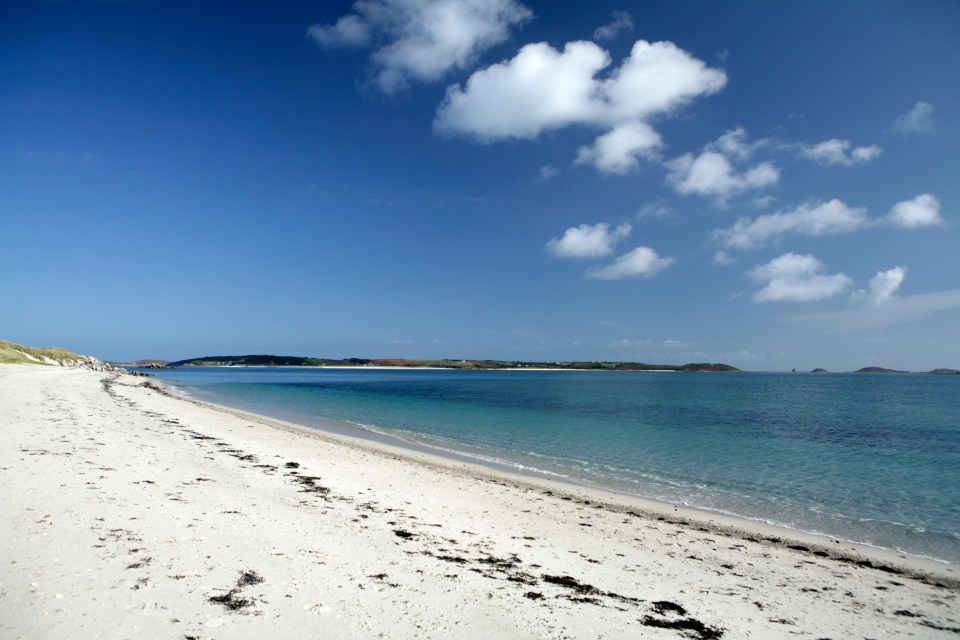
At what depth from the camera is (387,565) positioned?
7.35 meters

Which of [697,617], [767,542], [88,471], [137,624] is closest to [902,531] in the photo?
[767,542]

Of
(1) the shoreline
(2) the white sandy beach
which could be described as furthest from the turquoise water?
(2) the white sandy beach

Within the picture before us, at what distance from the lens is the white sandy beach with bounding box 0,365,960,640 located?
5.51 m

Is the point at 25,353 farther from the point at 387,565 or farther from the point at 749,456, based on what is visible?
the point at 749,456

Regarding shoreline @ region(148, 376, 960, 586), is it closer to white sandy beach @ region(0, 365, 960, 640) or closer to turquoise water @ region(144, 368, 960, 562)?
white sandy beach @ region(0, 365, 960, 640)

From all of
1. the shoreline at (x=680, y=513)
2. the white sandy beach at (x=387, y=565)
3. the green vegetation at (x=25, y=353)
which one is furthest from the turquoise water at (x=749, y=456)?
the green vegetation at (x=25, y=353)

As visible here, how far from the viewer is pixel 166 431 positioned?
19750 millimetres

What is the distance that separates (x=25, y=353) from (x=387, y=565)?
320 ft

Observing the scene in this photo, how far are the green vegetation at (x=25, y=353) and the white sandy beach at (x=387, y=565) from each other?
72.3 m

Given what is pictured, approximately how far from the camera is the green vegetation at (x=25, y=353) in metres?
63.8

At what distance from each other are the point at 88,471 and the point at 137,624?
326 inches

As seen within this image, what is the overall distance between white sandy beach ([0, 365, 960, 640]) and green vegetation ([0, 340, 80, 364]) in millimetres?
72296

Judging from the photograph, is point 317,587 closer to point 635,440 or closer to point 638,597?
point 638,597

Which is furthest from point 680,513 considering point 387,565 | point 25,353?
point 25,353
